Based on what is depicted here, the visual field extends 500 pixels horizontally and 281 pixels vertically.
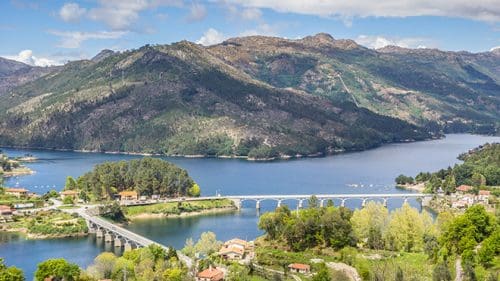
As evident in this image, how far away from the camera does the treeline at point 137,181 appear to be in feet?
339

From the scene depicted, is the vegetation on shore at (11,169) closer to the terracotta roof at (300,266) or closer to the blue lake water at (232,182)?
the blue lake water at (232,182)

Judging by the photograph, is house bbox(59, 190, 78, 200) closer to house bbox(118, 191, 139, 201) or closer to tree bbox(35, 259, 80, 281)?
house bbox(118, 191, 139, 201)

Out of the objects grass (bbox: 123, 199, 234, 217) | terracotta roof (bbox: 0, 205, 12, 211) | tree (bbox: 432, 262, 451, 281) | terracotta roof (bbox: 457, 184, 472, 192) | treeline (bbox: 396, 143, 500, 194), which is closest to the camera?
tree (bbox: 432, 262, 451, 281)

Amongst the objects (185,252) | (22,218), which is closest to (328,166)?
(22,218)

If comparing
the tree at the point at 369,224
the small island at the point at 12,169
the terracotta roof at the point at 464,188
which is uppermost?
the small island at the point at 12,169

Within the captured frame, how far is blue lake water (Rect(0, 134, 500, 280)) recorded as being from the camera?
247ft

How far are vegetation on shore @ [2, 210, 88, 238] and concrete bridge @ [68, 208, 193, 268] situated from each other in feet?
3.31

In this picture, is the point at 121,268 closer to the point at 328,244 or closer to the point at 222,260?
the point at 222,260

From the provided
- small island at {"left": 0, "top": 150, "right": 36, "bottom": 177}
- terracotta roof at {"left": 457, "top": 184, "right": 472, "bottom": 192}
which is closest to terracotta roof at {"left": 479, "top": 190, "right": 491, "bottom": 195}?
terracotta roof at {"left": 457, "top": 184, "right": 472, "bottom": 192}


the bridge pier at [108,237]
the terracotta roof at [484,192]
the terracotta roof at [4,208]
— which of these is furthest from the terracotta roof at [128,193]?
the terracotta roof at [484,192]

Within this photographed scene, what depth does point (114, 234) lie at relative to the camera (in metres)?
80.8

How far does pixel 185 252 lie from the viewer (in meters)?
65.2

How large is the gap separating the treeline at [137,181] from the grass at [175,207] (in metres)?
5.83

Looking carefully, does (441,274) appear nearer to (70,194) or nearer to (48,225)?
(48,225)
